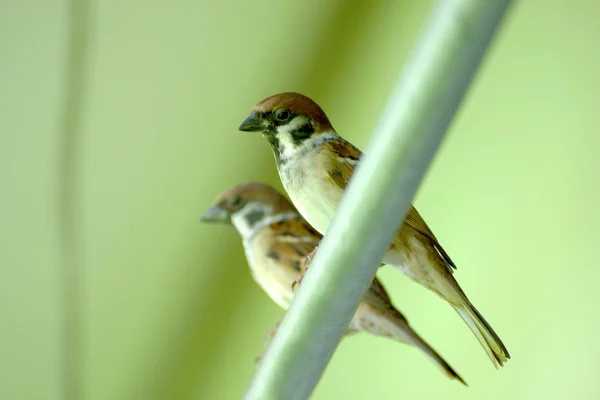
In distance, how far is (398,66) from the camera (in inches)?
32.9

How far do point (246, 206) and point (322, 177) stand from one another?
24 cm

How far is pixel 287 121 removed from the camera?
549 millimetres

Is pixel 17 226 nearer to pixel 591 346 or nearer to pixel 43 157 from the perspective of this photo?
pixel 43 157

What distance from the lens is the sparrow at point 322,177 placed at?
1.62ft

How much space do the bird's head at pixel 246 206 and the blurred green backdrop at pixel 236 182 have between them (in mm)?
128

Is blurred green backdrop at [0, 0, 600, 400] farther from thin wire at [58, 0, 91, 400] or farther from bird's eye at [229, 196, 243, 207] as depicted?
bird's eye at [229, 196, 243, 207]

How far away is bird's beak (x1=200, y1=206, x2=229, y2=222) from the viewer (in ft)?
2.41

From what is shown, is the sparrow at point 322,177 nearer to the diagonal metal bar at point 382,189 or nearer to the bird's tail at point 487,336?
the bird's tail at point 487,336

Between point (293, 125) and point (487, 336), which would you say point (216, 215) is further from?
point (487, 336)

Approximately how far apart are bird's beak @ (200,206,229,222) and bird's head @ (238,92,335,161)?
0.19 metres

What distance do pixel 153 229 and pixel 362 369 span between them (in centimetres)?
52

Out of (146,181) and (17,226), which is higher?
(146,181)

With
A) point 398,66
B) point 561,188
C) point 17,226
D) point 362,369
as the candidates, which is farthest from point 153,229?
point 561,188

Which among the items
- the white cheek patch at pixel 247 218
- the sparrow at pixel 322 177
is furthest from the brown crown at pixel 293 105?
the white cheek patch at pixel 247 218
